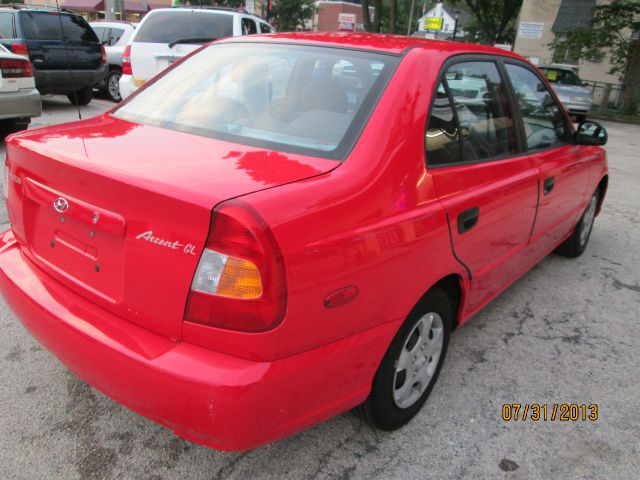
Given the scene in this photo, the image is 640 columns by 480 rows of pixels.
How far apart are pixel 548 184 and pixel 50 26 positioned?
10069 millimetres

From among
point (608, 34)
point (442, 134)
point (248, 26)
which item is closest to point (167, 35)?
point (248, 26)

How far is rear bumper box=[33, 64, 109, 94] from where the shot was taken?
9.89m

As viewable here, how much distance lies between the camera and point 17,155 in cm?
218

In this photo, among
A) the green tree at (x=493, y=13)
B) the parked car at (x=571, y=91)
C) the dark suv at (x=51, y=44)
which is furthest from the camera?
the green tree at (x=493, y=13)

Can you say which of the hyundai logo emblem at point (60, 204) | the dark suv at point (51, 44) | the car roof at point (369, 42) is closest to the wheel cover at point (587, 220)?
the car roof at point (369, 42)

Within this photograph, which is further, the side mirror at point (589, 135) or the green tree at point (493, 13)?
the green tree at point (493, 13)

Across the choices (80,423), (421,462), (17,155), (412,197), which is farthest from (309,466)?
(17,155)

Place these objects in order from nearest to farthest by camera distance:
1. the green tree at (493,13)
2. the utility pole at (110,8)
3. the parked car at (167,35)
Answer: the parked car at (167,35), the utility pole at (110,8), the green tree at (493,13)

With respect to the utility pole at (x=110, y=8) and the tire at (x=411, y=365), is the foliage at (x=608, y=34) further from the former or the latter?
the tire at (x=411, y=365)

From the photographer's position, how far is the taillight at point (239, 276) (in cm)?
155

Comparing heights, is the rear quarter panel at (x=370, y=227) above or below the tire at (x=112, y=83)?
above

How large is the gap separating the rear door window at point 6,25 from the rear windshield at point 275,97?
8.86 metres

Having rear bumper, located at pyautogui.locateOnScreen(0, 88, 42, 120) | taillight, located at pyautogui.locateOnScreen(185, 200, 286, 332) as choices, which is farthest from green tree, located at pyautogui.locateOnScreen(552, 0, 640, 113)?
taillight, located at pyautogui.locateOnScreen(185, 200, 286, 332)

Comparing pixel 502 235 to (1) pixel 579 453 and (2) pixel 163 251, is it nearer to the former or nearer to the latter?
(1) pixel 579 453
